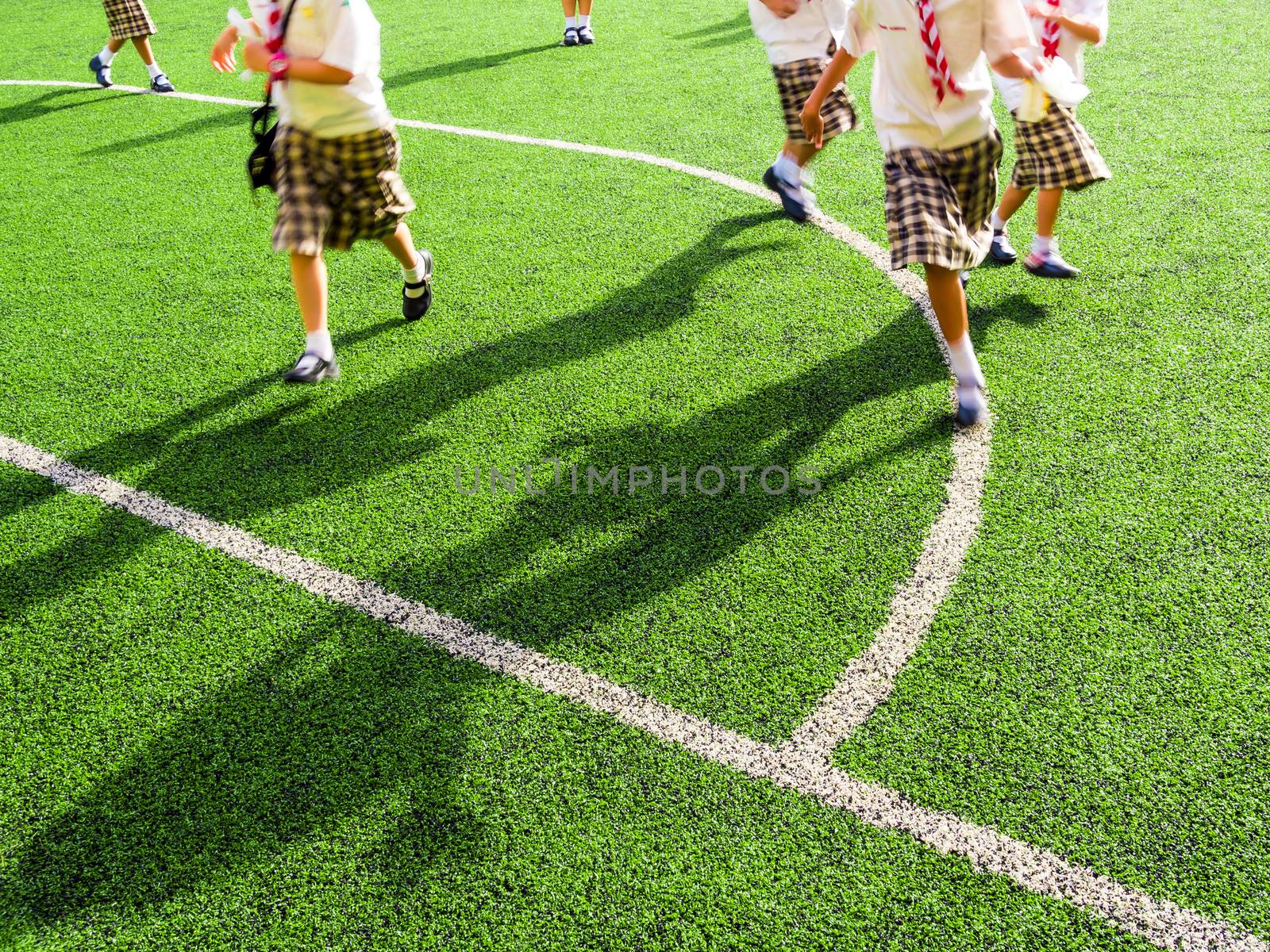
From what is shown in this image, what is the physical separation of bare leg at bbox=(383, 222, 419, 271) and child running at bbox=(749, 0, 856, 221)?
6.40 feet

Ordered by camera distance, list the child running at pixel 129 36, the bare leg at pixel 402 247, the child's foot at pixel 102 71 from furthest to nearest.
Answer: the child's foot at pixel 102 71, the child running at pixel 129 36, the bare leg at pixel 402 247

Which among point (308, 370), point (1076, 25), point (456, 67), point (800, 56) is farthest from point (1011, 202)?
point (456, 67)

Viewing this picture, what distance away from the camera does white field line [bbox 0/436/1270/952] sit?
2.00 metres

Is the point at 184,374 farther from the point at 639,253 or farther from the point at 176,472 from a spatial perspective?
the point at 639,253

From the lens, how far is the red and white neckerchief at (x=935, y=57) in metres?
3.02

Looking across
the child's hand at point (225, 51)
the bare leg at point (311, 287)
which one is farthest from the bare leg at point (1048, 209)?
the child's hand at point (225, 51)

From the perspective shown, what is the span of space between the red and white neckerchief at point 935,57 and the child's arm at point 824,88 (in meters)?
0.35

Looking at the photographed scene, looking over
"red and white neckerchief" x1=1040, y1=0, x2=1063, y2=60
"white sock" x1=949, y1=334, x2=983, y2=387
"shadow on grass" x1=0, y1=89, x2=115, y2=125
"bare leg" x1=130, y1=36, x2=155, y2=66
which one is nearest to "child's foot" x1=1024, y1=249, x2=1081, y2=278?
"red and white neckerchief" x1=1040, y1=0, x2=1063, y2=60

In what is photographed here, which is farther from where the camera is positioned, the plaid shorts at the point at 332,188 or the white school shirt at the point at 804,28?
the white school shirt at the point at 804,28

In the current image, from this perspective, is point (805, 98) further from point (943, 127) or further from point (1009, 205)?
point (943, 127)

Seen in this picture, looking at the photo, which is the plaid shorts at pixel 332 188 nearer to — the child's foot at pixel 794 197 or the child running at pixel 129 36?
the child's foot at pixel 794 197

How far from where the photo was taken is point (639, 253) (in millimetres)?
4762

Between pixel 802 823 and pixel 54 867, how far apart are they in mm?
1758

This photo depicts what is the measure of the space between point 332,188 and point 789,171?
93.6 inches
